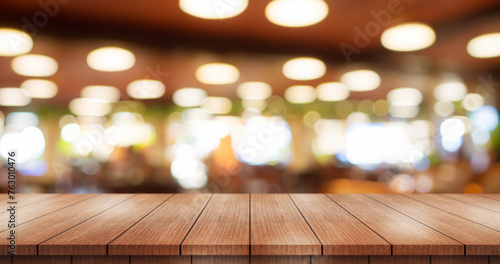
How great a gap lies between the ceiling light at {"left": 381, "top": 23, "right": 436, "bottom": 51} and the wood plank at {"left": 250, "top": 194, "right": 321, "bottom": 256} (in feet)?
6.17

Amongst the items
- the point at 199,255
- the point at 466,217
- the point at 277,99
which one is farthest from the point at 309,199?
the point at 277,99

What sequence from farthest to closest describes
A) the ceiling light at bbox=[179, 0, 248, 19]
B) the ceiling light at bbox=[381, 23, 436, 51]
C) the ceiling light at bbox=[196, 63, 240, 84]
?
the ceiling light at bbox=[196, 63, 240, 84]
the ceiling light at bbox=[381, 23, 436, 51]
the ceiling light at bbox=[179, 0, 248, 19]

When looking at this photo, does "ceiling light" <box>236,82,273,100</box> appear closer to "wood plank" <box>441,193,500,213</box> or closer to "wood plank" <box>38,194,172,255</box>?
"wood plank" <box>441,193,500,213</box>

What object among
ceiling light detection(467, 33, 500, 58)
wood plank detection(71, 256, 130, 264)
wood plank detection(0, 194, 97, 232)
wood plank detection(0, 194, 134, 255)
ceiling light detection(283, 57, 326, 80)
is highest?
ceiling light detection(467, 33, 500, 58)

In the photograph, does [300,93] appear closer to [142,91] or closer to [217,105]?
[217,105]

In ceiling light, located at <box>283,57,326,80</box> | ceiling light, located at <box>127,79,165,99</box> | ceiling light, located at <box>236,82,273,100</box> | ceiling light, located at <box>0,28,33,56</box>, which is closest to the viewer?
ceiling light, located at <box>0,28,33,56</box>

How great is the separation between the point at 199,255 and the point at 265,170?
4.78 meters

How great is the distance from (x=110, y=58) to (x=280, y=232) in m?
2.85

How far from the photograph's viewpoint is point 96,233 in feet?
3.75

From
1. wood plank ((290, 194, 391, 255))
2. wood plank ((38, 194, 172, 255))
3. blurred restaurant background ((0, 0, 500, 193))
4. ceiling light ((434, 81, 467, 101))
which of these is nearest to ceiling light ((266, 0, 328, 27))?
blurred restaurant background ((0, 0, 500, 193))

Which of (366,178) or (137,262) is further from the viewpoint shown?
(366,178)

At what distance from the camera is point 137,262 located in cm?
107

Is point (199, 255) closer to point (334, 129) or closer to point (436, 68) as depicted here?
point (436, 68)

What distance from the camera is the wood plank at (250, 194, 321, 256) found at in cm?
103
